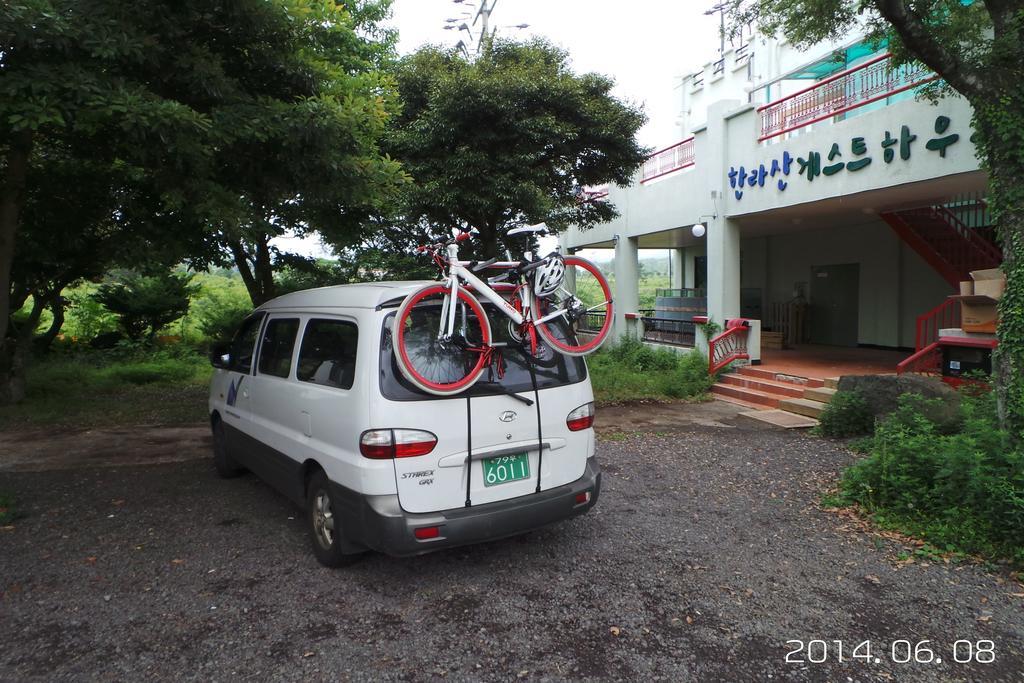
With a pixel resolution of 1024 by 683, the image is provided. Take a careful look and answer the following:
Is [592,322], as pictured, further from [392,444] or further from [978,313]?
[392,444]

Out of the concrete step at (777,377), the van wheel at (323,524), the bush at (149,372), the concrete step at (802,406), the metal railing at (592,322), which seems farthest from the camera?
the metal railing at (592,322)

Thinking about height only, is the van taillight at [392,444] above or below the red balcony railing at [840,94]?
below

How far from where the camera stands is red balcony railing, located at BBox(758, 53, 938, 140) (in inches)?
340

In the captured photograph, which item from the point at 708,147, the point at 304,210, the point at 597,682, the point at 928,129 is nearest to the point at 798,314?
the point at 708,147

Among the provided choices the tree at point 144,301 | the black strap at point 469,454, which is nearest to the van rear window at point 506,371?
the black strap at point 469,454

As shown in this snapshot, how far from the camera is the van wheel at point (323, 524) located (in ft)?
12.7

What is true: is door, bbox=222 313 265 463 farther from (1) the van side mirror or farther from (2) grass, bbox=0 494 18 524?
(2) grass, bbox=0 494 18 524

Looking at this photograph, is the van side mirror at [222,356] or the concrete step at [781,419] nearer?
the van side mirror at [222,356]

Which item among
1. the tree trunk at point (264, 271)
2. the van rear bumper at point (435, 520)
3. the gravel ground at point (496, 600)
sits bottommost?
the gravel ground at point (496, 600)

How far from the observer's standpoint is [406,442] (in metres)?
3.46

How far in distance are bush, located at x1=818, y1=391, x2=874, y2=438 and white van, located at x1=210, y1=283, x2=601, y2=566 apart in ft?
14.9

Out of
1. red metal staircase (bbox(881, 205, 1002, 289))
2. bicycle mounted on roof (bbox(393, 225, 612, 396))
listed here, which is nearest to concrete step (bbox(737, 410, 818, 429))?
red metal staircase (bbox(881, 205, 1002, 289))

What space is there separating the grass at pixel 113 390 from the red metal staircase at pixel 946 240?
12.2m

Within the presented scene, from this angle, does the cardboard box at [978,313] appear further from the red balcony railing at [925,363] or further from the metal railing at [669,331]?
the metal railing at [669,331]
